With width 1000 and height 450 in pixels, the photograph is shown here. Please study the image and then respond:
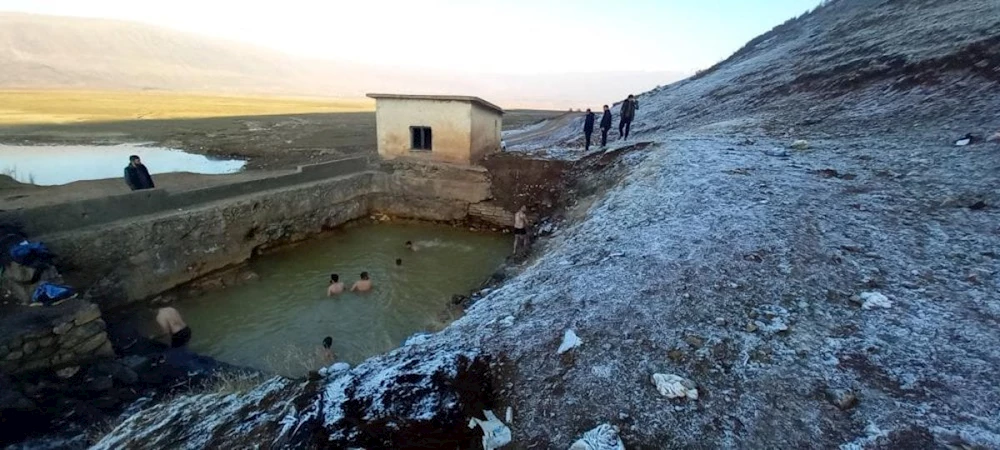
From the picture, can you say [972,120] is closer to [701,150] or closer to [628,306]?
[701,150]

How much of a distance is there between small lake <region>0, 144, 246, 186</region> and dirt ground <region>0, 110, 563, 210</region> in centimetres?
117

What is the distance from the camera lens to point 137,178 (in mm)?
11641

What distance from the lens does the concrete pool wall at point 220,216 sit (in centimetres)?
1015

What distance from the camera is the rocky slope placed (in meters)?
4.41

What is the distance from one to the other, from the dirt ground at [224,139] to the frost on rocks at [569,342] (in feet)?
39.4

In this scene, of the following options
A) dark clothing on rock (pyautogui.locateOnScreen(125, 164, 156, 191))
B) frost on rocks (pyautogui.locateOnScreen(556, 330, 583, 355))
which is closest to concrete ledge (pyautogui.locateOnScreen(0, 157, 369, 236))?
dark clothing on rock (pyautogui.locateOnScreen(125, 164, 156, 191))

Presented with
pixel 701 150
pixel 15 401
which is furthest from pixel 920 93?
pixel 15 401

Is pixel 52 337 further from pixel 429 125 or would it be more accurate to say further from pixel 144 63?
pixel 144 63

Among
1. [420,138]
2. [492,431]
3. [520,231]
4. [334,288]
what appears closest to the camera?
[492,431]

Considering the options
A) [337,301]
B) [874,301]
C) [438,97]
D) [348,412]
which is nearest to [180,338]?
[337,301]

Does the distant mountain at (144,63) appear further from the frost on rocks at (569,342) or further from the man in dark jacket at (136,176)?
the frost on rocks at (569,342)

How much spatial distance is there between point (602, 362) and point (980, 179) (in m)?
8.61

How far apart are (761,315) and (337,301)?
30.1 feet

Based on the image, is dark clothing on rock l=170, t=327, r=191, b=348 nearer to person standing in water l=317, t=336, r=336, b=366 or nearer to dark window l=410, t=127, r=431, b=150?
person standing in water l=317, t=336, r=336, b=366
